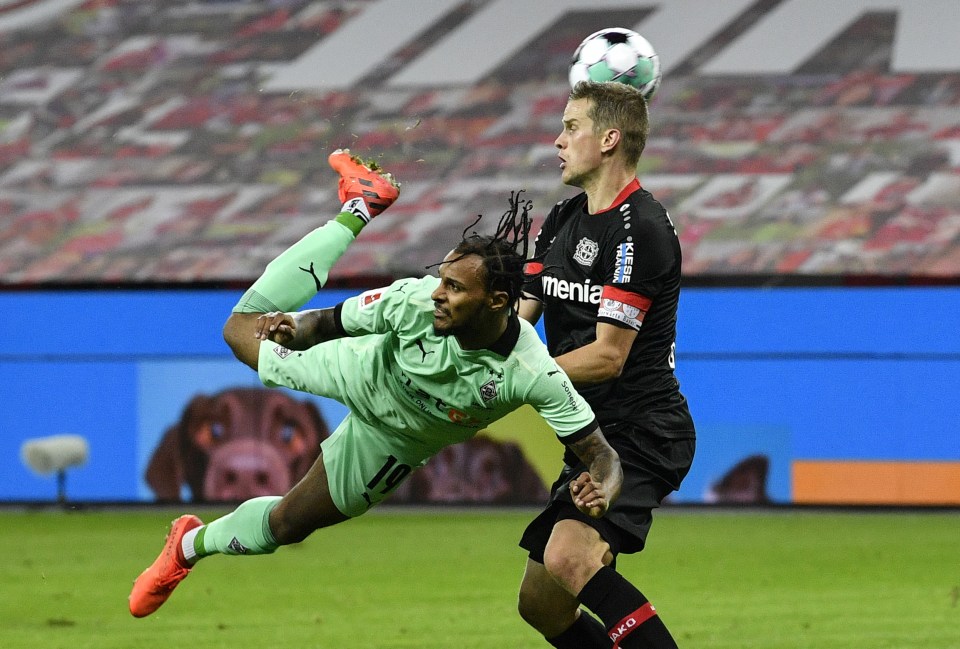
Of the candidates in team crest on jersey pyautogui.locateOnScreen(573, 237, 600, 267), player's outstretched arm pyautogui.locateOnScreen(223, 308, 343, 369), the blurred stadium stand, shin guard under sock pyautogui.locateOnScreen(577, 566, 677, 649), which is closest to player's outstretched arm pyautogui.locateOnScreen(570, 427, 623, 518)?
shin guard under sock pyautogui.locateOnScreen(577, 566, 677, 649)

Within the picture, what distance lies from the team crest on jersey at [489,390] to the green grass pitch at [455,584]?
2293mm

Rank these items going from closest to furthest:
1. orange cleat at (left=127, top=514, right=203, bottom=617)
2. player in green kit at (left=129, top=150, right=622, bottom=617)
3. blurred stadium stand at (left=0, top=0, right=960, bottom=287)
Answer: player in green kit at (left=129, top=150, right=622, bottom=617), orange cleat at (left=127, top=514, right=203, bottom=617), blurred stadium stand at (left=0, top=0, right=960, bottom=287)

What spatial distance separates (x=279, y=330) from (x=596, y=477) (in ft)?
3.44

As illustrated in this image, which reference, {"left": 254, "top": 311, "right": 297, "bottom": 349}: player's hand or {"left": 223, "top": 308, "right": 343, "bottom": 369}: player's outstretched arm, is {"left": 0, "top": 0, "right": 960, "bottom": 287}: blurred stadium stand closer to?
{"left": 223, "top": 308, "right": 343, "bottom": 369}: player's outstretched arm

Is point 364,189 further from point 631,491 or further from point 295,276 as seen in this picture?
point 631,491

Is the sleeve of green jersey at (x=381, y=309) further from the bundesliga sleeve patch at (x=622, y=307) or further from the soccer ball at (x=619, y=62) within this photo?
the soccer ball at (x=619, y=62)

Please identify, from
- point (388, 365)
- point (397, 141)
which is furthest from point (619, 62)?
point (397, 141)

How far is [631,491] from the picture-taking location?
4.54 meters

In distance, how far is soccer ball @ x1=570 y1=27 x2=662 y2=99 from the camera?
565 cm

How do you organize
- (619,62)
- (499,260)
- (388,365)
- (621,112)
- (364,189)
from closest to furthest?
(499,260) < (388,365) < (621,112) < (364,189) < (619,62)

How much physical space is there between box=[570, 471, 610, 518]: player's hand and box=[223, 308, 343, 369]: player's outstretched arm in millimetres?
905

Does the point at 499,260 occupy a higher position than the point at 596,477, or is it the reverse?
A: the point at 499,260

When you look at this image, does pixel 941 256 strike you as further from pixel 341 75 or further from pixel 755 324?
pixel 341 75

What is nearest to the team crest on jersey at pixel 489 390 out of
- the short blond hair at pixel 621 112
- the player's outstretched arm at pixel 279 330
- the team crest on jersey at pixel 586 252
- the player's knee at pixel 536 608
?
the player's outstretched arm at pixel 279 330
